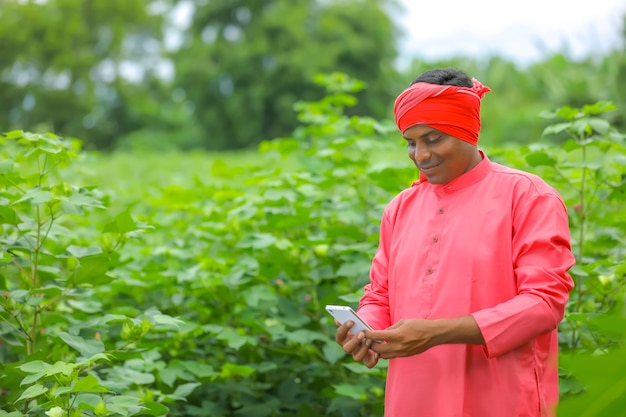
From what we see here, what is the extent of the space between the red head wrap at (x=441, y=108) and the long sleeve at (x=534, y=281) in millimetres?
261

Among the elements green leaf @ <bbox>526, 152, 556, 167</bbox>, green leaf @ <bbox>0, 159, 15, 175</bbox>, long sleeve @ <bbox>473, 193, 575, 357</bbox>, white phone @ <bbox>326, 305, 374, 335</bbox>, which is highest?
green leaf @ <bbox>526, 152, 556, 167</bbox>

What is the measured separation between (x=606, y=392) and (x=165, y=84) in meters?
50.9

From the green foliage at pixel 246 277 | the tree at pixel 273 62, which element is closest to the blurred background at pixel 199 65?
the tree at pixel 273 62

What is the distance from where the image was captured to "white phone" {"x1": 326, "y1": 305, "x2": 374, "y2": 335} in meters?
2.11

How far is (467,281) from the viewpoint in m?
2.12

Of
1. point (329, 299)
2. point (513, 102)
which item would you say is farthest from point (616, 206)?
point (513, 102)

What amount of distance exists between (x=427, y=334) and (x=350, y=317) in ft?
0.72

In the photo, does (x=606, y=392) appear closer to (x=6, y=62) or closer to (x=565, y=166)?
(x=565, y=166)

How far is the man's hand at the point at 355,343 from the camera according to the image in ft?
6.98

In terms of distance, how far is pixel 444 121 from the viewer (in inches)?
85.4

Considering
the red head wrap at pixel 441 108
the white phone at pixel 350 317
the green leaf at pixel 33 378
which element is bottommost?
the green leaf at pixel 33 378

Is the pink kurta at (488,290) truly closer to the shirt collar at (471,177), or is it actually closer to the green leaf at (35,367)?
the shirt collar at (471,177)

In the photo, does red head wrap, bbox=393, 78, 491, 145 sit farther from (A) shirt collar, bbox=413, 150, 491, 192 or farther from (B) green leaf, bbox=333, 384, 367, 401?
(B) green leaf, bbox=333, 384, 367, 401

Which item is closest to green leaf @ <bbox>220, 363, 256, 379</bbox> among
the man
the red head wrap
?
the man
